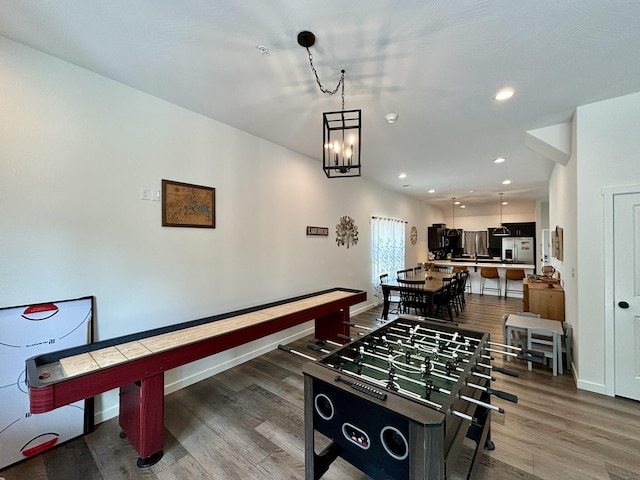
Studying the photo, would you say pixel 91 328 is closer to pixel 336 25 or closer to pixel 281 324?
pixel 281 324

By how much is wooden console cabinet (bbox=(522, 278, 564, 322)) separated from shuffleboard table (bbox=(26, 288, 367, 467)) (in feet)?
12.8

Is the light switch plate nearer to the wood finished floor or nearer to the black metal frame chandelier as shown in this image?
the black metal frame chandelier

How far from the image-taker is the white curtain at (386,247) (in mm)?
6070


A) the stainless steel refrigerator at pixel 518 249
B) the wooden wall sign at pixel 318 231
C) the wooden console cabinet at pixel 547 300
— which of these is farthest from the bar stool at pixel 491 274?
the wooden wall sign at pixel 318 231

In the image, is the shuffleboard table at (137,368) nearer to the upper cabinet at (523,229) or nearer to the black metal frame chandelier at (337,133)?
the black metal frame chandelier at (337,133)

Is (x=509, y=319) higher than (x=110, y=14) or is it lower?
lower

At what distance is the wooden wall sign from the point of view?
14.1 feet

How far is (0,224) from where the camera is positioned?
1.82 meters

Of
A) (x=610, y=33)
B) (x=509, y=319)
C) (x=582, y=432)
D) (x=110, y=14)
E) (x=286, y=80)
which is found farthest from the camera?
(x=509, y=319)

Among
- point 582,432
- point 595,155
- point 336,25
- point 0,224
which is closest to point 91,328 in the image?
point 0,224

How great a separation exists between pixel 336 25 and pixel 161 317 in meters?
2.85

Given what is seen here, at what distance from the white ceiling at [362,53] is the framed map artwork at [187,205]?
2.80ft

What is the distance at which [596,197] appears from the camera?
8.72 feet

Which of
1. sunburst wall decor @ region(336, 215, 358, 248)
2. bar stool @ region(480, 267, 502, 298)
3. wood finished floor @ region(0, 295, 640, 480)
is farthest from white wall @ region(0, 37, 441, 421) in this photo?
bar stool @ region(480, 267, 502, 298)
